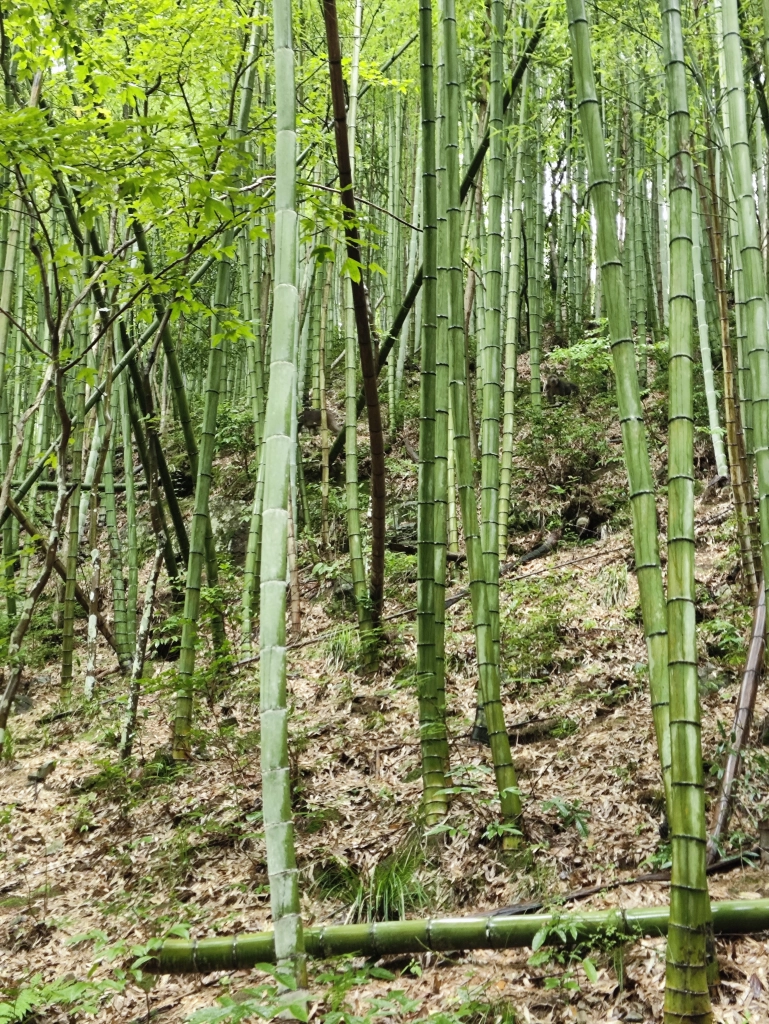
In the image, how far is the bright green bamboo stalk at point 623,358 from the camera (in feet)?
6.01

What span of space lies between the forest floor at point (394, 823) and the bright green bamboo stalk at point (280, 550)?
0.25 meters

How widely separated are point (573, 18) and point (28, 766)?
4493mm

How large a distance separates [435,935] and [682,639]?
1.04m

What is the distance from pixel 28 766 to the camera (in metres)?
4.54

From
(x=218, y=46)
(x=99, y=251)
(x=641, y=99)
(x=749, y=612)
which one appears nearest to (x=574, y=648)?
(x=749, y=612)

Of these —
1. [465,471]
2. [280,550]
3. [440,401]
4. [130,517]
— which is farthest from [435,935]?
[130,517]

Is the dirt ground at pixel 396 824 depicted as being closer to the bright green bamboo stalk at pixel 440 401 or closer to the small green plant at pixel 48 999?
the small green plant at pixel 48 999

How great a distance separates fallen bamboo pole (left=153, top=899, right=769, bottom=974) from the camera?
76.9 inches

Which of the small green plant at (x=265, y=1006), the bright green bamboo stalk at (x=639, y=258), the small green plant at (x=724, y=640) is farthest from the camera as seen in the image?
the bright green bamboo stalk at (x=639, y=258)

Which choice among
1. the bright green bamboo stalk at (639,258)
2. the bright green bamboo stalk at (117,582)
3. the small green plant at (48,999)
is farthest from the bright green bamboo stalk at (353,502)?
the bright green bamboo stalk at (639,258)

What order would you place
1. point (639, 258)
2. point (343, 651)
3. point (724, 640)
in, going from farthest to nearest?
point (639, 258) < point (343, 651) < point (724, 640)

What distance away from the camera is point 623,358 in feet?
6.05

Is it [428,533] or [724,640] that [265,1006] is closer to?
[428,533]

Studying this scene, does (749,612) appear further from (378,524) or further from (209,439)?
(209,439)
